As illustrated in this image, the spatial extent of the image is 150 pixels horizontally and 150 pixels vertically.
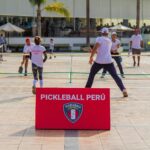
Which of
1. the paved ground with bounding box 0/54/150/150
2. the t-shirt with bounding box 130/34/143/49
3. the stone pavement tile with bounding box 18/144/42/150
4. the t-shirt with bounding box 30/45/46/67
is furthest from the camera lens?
the t-shirt with bounding box 130/34/143/49

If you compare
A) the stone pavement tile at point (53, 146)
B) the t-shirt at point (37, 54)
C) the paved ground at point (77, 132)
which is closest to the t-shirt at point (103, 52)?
the paved ground at point (77, 132)

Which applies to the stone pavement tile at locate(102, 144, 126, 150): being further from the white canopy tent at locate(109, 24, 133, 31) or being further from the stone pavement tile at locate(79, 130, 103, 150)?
the white canopy tent at locate(109, 24, 133, 31)

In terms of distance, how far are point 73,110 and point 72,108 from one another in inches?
1.5

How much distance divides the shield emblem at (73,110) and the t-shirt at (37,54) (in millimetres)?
5278

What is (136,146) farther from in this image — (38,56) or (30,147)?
(38,56)

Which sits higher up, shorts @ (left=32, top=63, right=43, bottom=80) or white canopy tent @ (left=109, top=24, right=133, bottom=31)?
white canopy tent @ (left=109, top=24, right=133, bottom=31)

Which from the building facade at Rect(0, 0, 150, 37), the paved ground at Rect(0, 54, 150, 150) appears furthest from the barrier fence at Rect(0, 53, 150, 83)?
the building facade at Rect(0, 0, 150, 37)

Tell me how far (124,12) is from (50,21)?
785 cm

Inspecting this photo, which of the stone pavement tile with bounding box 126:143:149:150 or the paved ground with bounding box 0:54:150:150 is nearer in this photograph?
the stone pavement tile with bounding box 126:143:149:150

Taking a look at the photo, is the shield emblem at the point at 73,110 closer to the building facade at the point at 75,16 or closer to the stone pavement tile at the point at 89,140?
the stone pavement tile at the point at 89,140

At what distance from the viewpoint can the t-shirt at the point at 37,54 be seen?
14367mm

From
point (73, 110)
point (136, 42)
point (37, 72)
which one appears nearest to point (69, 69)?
point (136, 42)

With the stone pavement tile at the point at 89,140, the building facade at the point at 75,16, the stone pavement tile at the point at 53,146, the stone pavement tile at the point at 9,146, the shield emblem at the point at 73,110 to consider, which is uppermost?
the building facade at the point at 75,16

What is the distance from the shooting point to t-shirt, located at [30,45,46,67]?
14.4m
